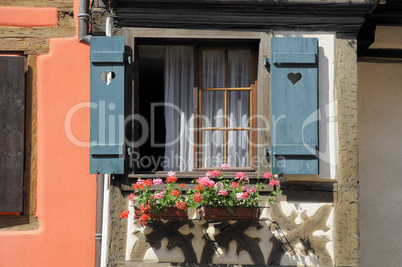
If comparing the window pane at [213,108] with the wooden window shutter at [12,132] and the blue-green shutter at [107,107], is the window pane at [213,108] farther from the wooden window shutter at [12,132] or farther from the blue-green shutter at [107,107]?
the wooden window shutter at [12,132]

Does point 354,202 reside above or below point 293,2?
below

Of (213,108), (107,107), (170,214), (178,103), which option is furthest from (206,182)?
(107,107)

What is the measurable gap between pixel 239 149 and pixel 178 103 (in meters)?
0.78

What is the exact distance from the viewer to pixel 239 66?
5211 millimetres

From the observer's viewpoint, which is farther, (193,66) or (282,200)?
(193,66)

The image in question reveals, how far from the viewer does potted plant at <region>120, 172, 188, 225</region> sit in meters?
4.60

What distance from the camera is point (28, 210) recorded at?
5.34 metres

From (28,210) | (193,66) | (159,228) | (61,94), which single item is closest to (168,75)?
(193,66)

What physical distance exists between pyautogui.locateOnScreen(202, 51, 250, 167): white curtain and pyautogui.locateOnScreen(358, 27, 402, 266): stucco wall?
72.4 inches

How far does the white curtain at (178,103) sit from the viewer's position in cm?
520

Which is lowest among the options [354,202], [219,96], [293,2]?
[354,202]

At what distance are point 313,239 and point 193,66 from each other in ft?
6.76

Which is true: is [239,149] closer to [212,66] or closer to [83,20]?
[212,66]

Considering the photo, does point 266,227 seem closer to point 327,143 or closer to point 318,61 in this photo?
point 327,143
